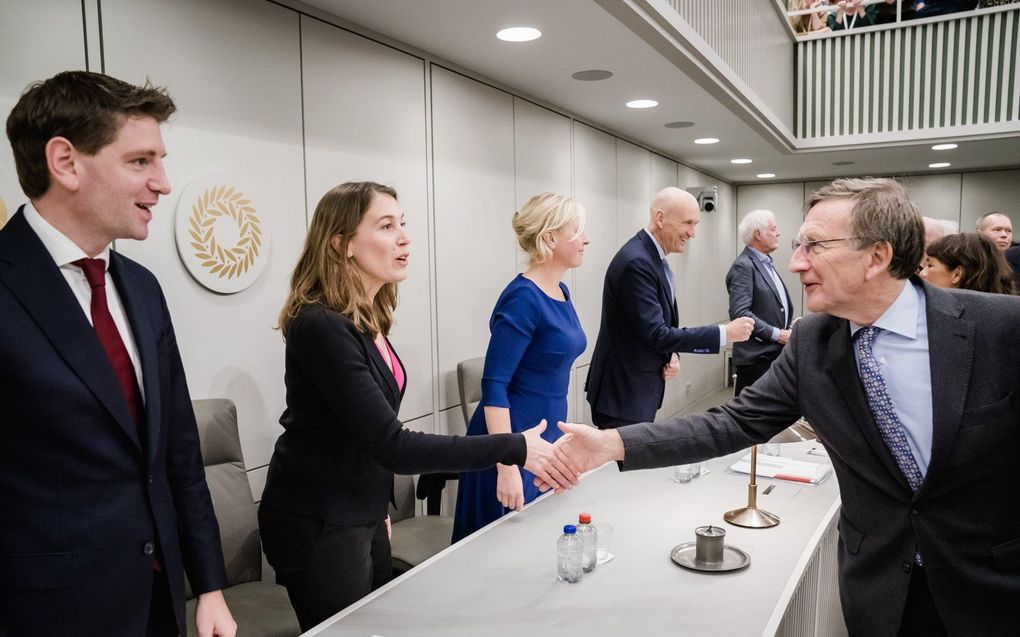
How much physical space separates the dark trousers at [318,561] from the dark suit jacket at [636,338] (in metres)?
1.70

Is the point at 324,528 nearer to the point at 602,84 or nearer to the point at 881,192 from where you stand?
the point at 881,192

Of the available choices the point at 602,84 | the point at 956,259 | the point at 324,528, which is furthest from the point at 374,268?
the point at 602,84

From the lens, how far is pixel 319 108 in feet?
10.5

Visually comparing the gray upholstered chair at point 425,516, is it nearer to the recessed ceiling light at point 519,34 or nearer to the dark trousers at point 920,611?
the dark trousers at point 920,611

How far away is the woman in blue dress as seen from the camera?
8.11ft

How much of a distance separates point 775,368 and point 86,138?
1.68m

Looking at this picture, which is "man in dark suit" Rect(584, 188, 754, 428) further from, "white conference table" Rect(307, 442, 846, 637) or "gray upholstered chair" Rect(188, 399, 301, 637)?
"gray upholstered chair" Rect(188, 399, 301, 637)

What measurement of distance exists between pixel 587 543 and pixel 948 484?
841 millimetres

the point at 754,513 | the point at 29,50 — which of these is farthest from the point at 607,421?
the point at 29,50

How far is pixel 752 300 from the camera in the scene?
4.83 m

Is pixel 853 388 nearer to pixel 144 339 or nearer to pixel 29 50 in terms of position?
pixel 144 339

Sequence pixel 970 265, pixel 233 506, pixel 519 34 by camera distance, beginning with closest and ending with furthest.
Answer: pixel 233 506 → pixel 970 265 → pixel 519 34

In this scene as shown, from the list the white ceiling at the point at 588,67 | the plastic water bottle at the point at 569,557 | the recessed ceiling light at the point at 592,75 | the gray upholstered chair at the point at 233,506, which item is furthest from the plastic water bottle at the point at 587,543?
the recessed ceiling light at the point at 592,75

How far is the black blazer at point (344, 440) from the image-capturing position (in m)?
1.79
